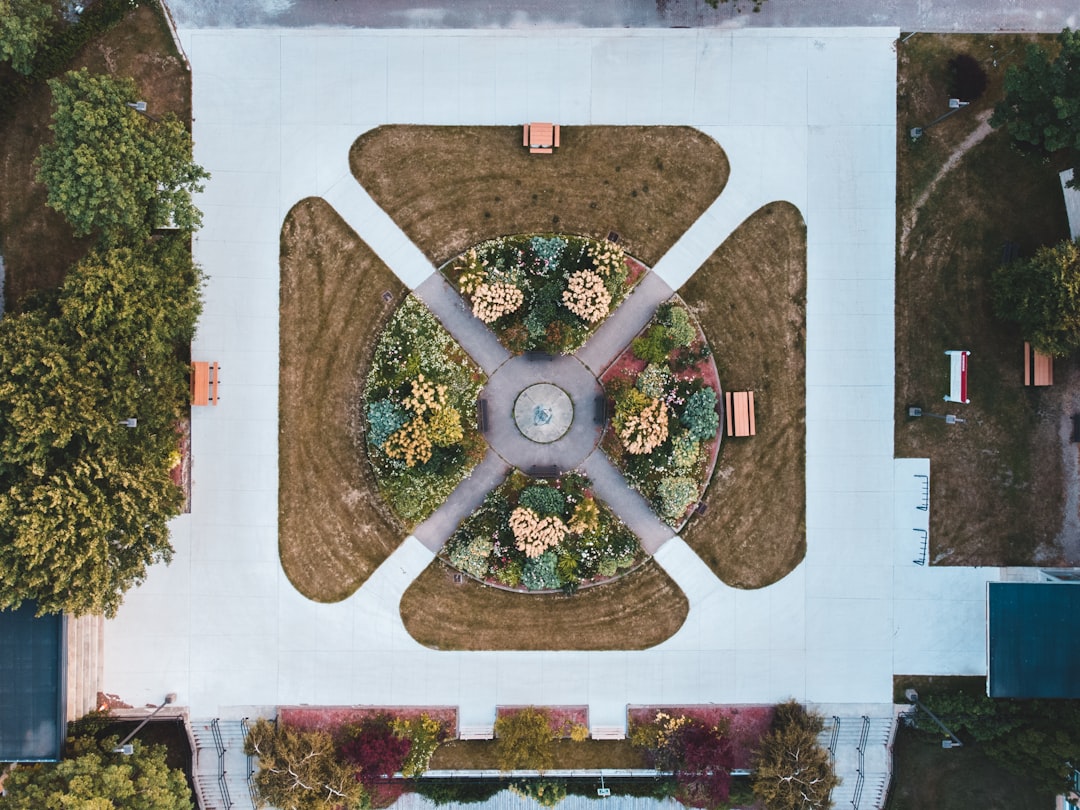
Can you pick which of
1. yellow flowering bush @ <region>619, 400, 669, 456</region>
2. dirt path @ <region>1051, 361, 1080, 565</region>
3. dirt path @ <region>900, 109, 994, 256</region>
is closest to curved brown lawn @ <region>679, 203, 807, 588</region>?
yellow flowering bush @ <region>619, 400, 669, 456</region>

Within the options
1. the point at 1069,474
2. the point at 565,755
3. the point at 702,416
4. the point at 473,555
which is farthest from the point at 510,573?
the point at 1069,474

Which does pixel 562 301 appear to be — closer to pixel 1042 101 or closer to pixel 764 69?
pixel 764 69

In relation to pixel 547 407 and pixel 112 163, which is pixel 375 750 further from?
pixel 112 163

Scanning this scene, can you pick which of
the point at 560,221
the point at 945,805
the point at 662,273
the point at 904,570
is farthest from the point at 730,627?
the point at 560,221

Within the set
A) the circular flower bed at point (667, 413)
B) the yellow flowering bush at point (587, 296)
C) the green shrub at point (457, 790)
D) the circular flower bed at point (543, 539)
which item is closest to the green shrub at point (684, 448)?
the circular flower bed at point (667, 413)

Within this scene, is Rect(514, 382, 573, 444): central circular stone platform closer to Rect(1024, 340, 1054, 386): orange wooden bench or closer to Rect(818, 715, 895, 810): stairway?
Rect(818, 715, 895, 810): stairway

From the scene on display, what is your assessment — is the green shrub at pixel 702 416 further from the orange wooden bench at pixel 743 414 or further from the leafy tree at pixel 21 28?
the leafy tree at pixel 21 28

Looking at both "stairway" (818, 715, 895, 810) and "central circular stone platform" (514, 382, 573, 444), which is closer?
"central circular stone platform" (514, 382, 573, 444)
